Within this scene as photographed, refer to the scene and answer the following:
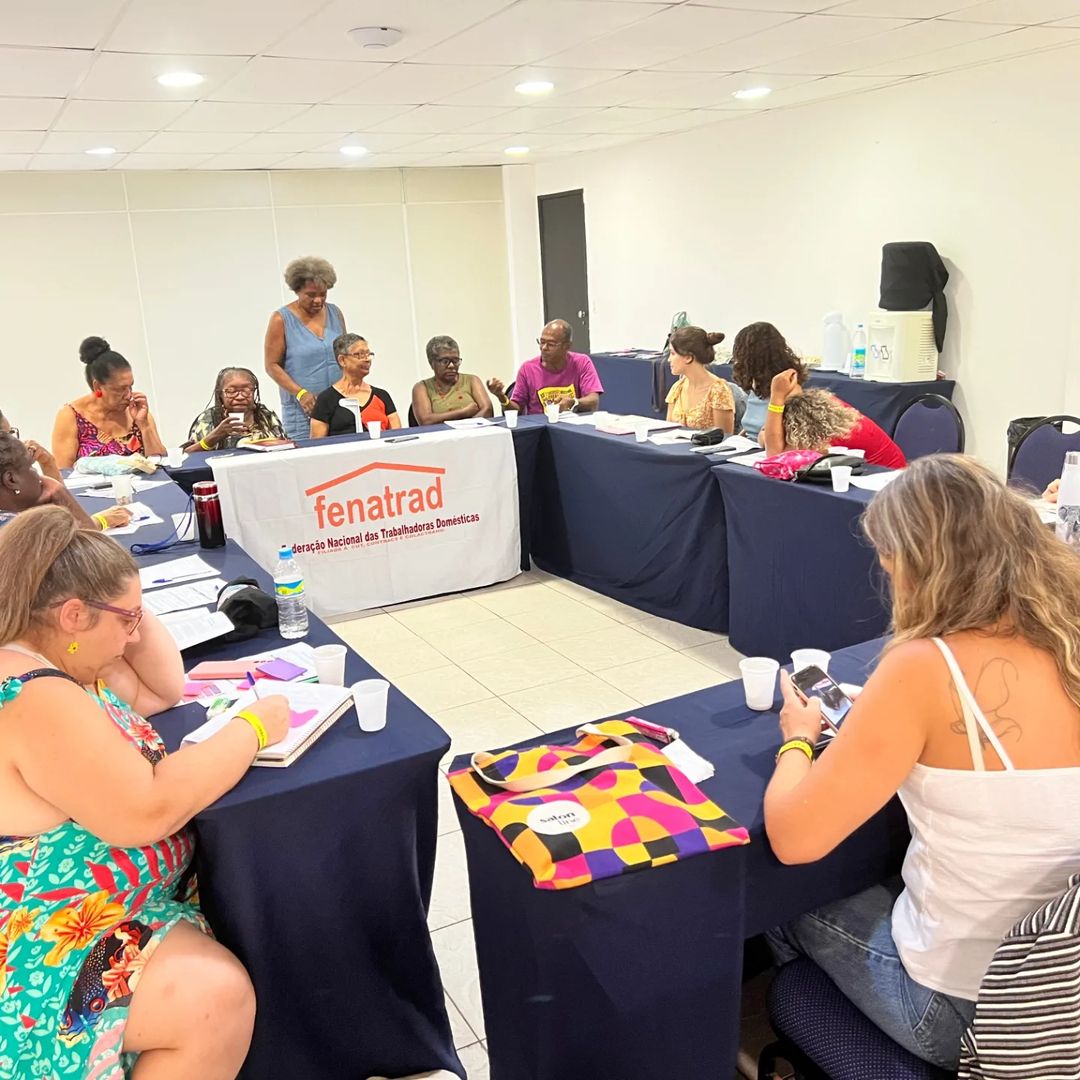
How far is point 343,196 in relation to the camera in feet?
30.2

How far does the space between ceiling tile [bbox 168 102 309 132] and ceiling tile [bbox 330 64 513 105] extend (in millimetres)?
418

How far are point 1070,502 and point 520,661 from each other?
218 cm

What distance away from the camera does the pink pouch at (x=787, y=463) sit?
11.3 ft

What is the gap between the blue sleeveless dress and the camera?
5402 mm

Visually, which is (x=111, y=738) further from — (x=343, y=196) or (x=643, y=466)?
(x=343, y=196)

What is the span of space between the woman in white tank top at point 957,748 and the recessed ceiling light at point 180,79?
4.04 metres

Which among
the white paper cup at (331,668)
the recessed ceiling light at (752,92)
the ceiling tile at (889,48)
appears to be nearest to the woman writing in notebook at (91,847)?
the white paper cup at (331,668)

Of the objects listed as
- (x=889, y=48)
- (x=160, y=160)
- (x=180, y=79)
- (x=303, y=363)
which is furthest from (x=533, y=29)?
(x=160, y=160)

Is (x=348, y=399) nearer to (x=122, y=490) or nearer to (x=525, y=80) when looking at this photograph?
(x=122, y=490)

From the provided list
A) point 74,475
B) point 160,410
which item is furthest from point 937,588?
point 160,410

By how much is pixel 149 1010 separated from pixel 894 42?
15.9 ft

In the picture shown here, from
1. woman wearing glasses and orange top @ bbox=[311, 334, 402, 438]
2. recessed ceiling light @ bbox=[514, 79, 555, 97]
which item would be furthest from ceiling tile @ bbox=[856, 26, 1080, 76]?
woman wearing glasses and orange top @ bbox=[311, 334, 402, 438]

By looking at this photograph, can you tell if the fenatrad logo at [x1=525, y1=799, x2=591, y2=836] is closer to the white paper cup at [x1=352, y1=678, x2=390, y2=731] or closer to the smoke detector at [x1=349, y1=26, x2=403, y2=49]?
the white paper cup at [x1=352, y1=678, x2=390, y2=731]

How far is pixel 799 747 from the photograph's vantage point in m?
1.56
